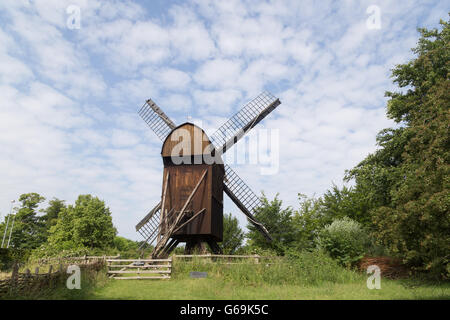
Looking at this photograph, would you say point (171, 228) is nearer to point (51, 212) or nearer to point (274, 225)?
point (274, 225)

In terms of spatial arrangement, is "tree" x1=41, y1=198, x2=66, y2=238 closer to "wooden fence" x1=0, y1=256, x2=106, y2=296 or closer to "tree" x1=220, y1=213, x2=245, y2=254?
"tree" x1=220, y1=213, x2=245, y2=254

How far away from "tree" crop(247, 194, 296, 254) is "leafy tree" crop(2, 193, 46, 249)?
34725 mm

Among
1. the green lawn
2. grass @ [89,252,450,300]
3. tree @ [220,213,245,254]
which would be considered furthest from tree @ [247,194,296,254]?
the green lawn

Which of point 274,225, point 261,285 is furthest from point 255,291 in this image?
point 274,225

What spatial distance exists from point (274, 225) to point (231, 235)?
34.1 ft

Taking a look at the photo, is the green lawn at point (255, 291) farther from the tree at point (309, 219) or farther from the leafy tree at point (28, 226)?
the leafy tree at point (28, 226)

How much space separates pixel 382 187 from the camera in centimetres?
1895

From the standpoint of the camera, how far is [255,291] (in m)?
11.4

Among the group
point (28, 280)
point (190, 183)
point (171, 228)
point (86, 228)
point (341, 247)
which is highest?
point (190, 183)

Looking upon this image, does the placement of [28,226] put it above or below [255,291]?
above

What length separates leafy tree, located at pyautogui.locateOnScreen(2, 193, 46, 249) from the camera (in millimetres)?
46219
